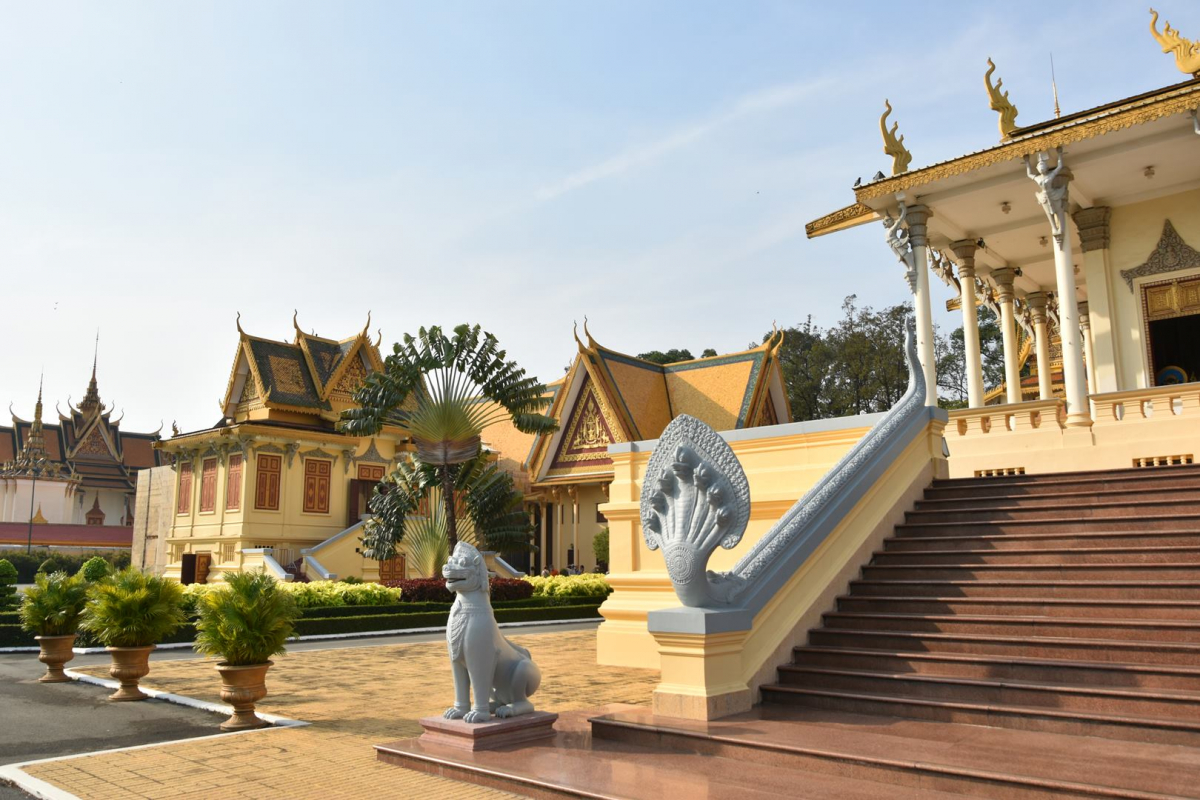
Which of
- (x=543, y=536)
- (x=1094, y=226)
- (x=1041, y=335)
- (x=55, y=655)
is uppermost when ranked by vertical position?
(x=1094, y=226)

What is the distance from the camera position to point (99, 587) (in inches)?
360

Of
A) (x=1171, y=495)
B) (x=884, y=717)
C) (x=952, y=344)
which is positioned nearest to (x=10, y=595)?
(x=884, y=717)

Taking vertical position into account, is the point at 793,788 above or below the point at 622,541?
below

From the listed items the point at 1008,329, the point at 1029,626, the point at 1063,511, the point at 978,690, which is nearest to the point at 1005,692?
the point at 978,690

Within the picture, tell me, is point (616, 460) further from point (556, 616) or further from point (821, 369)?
point (821, 369)

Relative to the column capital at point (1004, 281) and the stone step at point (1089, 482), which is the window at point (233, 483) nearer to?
the column capital at point (1004, 281)

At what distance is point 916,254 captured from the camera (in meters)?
13.8

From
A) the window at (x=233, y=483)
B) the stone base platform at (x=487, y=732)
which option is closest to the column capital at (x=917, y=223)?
the stone base platform at (x=487, y=732)

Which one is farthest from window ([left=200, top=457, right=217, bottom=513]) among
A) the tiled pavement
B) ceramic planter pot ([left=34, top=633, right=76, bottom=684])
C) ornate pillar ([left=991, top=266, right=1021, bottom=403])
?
ornate pillar ([left=991, top=266, right=1021, bottom=403])

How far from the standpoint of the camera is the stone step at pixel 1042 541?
6964 mm

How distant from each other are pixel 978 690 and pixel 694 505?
2.11m

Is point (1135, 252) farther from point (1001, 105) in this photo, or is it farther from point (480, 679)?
point (480, 679)

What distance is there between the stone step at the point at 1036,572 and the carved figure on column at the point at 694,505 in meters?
2.14

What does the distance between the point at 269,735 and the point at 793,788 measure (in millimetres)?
4245
